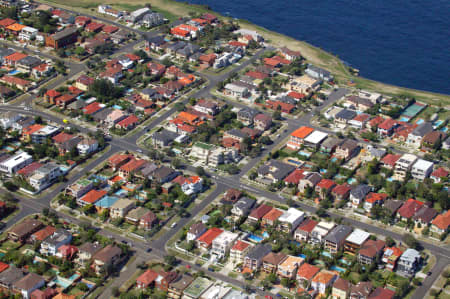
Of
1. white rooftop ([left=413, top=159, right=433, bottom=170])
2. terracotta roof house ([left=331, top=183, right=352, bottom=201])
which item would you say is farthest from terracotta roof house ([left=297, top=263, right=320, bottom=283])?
white rooftop ([left=413, top=159, right=433, bottom=170])

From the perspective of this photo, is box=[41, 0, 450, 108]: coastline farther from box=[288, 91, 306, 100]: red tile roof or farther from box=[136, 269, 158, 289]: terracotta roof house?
box=[136, 269, 158, 289]: terracotta roof house

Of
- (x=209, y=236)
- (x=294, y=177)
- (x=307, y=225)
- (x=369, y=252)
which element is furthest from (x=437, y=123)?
(x=209, y=236)

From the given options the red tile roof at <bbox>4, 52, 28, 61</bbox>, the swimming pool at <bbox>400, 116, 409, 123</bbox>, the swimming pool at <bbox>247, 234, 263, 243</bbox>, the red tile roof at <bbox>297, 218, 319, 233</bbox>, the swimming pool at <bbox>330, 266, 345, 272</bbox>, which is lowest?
the swimming pool at <bbox>247, 234, 263, 243</bbox>

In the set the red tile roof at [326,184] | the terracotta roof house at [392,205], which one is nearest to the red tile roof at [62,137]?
the red tile roof at [326,184]

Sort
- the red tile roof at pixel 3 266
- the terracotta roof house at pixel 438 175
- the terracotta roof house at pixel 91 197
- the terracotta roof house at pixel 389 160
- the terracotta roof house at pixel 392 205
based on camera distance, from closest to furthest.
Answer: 1. the red tile roof at pixel 3 266
2. the terracotta roof house at pixel 91 197
3. the terracotta roof house at pixel 392 205
4. the terracotta roof house at pixel 438 175
5. the terracotta roof house at pixel 389 160

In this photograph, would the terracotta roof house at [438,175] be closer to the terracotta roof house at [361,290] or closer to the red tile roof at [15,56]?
the terracotta roof house at [361,290]

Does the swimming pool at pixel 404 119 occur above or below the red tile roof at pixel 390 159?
above

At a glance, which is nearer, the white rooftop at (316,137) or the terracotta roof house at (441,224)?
the terracotta roof house at (441,224)
